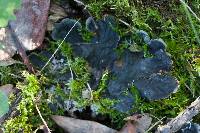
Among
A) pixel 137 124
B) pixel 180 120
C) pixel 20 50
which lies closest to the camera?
pixel 180 120

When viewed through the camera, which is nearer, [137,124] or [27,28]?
[137,124]

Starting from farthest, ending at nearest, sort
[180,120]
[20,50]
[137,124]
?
[20,50]
[137,124]
[180,120]

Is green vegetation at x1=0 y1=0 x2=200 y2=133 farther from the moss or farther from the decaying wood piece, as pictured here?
the decaying wood piece

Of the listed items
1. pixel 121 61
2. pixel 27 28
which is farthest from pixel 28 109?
pixel 121 61

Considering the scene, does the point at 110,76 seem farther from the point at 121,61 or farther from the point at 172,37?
the point at 172,37

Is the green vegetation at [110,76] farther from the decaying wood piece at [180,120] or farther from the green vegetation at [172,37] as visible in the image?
the decaying wood piece at [180,120]

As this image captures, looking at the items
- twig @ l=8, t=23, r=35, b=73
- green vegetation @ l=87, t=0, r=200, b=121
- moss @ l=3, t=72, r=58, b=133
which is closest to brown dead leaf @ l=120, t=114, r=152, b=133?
green vegetation @ l=87, t=0, r=200, b=121

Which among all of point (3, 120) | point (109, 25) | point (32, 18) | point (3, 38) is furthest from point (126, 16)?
point (3, 120)

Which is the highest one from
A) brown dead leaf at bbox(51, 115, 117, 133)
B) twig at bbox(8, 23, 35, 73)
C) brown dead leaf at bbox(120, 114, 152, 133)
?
twig at bbox(8, 23, 35, 73)
